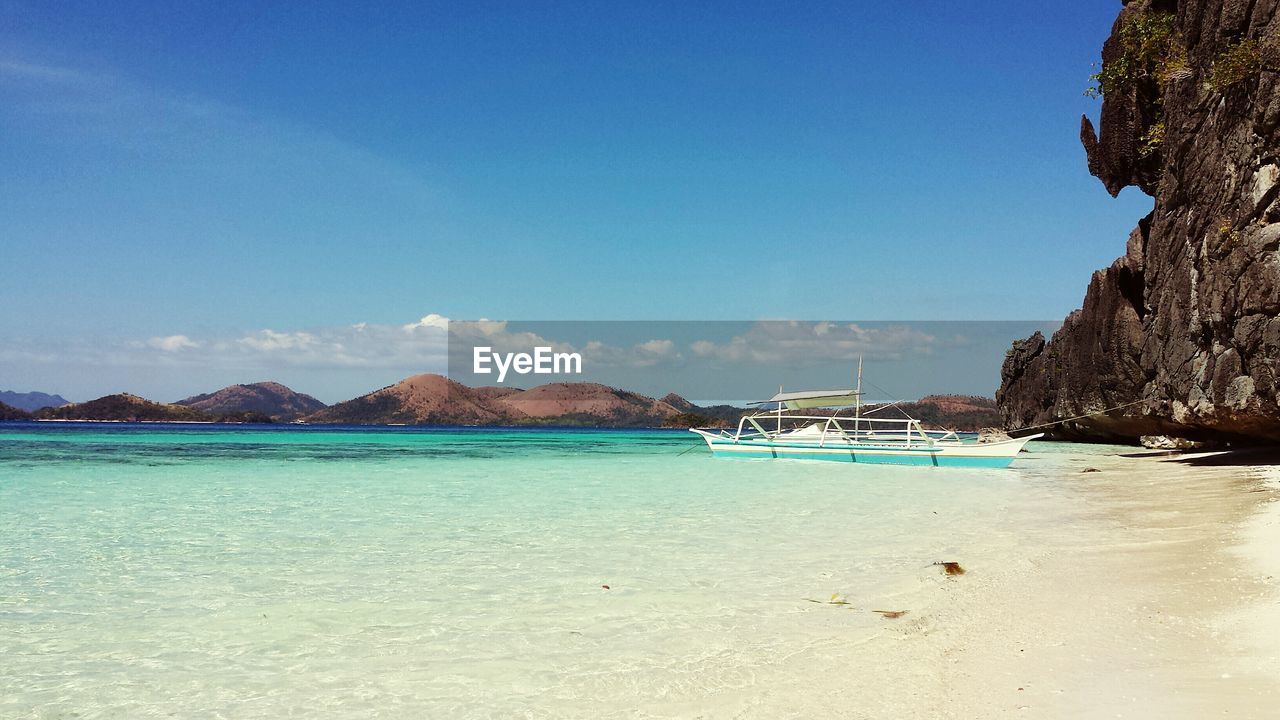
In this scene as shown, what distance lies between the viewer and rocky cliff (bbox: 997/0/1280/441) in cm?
1808

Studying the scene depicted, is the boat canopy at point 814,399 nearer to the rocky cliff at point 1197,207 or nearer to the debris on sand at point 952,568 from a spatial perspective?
the rocky cliff at point 1197,207

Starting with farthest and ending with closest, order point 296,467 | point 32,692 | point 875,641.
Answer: point 296,467
point 875,641
point 32,692

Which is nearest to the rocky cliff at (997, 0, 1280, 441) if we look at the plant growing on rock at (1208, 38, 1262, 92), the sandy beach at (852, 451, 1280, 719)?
the plant growing on rock at (1208, 38, 1262, 92)

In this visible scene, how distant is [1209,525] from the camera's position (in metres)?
10.4

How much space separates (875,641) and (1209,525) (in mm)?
7775

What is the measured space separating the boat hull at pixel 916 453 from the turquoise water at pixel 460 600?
11.0 meters

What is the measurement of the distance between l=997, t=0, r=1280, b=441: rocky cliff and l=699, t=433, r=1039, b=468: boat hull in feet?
15.8

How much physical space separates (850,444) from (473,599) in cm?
2414

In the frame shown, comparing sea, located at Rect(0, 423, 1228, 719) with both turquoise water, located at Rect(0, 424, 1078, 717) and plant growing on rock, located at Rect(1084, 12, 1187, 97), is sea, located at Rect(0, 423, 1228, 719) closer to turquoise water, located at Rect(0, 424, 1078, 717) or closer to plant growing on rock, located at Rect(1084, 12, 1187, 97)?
turquoise water, located at Rect(0, 424, 1078, 717)

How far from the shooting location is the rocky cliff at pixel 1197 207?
18.1m

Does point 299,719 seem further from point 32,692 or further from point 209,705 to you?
point 32,692

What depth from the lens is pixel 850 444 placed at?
95.8 feet

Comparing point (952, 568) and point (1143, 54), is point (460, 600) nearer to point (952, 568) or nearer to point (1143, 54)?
point (952, 568)

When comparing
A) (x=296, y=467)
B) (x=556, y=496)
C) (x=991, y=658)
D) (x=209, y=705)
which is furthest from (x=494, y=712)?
(x=296, y=467)
